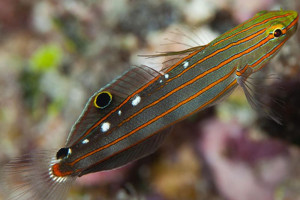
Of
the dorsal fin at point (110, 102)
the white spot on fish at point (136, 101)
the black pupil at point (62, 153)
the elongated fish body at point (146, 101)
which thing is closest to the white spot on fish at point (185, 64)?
the elongated fish body at point (146, 101)

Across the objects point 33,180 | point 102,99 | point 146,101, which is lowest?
point 33,180

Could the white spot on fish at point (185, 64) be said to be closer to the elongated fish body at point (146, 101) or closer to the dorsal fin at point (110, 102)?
the elongated fish body at point (146, 101)

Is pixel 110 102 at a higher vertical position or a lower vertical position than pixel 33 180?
higher

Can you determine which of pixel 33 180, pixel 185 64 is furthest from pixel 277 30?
pixel 33 180

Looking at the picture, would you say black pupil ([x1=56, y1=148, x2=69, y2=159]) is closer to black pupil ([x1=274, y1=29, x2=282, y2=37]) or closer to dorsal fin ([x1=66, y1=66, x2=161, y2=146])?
dorsal fin ([x1=66, y1=66, x2=161, y2=146])

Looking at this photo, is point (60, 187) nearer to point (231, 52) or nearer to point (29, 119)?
point (231, 52)

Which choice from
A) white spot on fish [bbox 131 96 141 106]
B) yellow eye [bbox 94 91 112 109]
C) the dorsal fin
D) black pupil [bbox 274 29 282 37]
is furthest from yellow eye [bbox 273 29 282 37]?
yellow eye [bbox 94 91 112 109]

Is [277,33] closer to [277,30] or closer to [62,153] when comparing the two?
[277,30]

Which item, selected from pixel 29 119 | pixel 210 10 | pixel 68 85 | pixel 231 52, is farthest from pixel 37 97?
pixel 231 52
